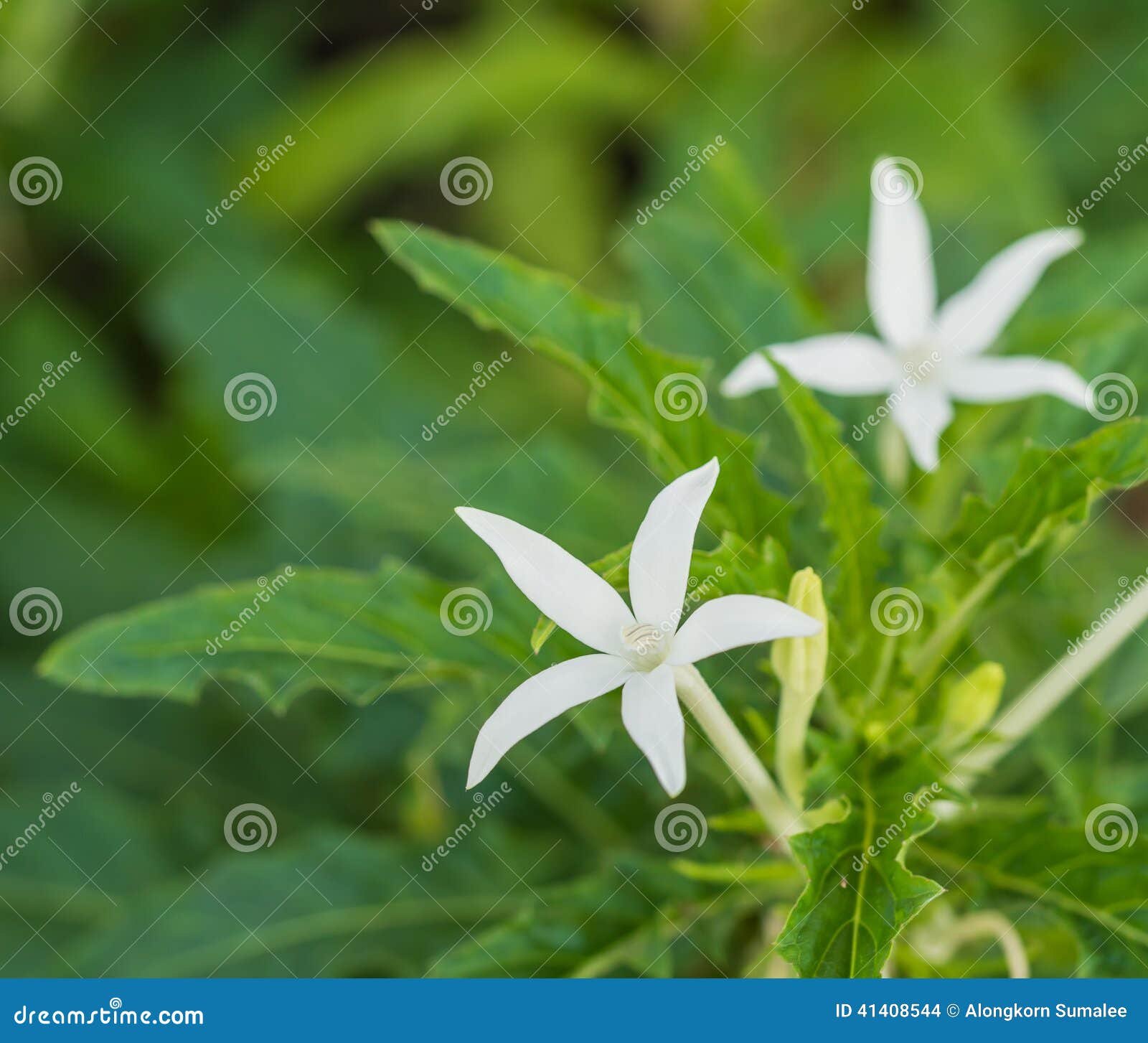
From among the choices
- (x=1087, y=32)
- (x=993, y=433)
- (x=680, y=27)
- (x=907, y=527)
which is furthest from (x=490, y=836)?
(x=1087, y=32)

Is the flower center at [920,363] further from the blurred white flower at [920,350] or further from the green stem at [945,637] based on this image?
the green stem at [945,637]

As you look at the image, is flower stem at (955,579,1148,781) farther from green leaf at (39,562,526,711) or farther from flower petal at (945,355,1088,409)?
green leaf at (39,562,526,711)

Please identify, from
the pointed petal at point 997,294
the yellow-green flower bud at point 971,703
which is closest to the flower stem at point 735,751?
the yellow-green flower bud at point 971,703

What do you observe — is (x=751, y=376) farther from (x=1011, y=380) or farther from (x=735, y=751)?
(x=735, y=751)

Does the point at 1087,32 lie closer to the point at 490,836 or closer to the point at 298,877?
the point at 490,836

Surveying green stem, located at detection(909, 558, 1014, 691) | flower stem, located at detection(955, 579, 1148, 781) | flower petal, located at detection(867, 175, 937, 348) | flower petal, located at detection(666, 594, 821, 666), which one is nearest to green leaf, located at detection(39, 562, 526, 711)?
flower petal, located at detection(666, 594, 821, 666)
